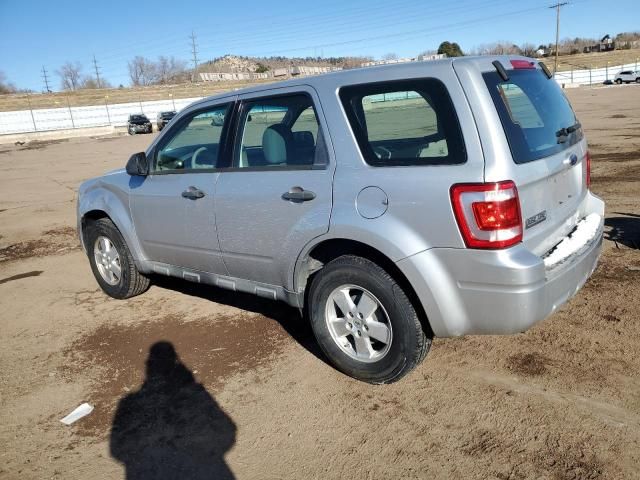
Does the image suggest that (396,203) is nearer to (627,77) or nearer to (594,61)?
(627,77)

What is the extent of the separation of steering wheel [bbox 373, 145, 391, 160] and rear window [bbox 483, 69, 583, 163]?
66 centimetres

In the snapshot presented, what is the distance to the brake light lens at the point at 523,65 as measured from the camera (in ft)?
10.8

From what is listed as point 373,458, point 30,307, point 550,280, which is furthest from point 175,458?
point 30,307

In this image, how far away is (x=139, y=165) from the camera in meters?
4.55

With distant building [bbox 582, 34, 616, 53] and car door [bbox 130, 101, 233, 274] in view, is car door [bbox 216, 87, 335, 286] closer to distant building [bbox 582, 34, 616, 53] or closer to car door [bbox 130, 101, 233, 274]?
car door [bbox 130, 101, 233, 274]

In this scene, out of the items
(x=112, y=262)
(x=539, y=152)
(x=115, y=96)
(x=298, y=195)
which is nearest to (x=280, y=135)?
(x=298, y=195)

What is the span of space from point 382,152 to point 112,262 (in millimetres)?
3251

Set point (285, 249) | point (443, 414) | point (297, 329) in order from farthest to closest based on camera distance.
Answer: point (297, 329) → point (285, 249) → point (443, 414)

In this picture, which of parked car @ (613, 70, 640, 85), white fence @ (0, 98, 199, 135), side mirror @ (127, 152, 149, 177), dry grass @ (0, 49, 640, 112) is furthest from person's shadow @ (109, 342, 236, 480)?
parked car @ (613, 70, 640, 85)

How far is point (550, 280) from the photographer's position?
2918mm

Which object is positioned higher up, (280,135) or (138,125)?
(280,135)

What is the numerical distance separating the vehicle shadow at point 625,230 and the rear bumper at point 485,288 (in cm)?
307

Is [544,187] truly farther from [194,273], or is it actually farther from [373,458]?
[194,273]

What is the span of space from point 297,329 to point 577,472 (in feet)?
7.72
